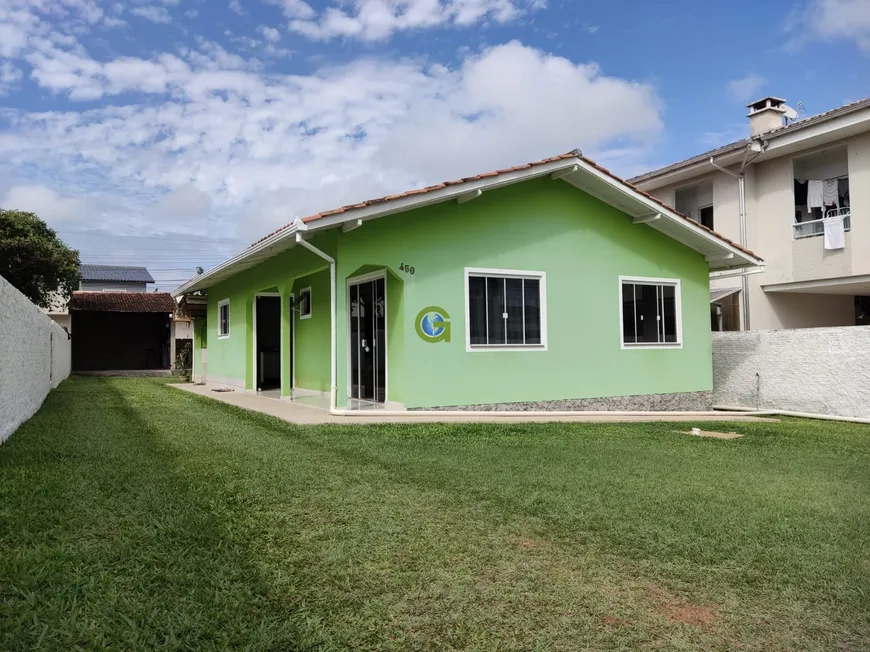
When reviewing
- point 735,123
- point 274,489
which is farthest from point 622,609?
point 735,123

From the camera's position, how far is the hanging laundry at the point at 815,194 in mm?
16703

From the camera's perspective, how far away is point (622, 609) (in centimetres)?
337

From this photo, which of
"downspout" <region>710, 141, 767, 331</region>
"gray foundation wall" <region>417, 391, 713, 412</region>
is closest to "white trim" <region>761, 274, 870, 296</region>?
"downspout" <region>710, 141, 767, 331</region>

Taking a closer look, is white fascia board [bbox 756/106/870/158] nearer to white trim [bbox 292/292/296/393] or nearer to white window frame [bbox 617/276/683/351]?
white window frame [bbox 617/276/683/351]

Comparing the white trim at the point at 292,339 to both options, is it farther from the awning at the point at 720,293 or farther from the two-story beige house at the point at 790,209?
the awning at the point at 720,293

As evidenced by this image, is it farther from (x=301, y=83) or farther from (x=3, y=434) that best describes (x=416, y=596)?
(x=301, y=83)

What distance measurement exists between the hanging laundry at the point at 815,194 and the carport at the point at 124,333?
2603 centimetres

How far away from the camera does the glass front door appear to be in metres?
12.0

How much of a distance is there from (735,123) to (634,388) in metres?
11.1

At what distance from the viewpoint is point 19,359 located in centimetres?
943

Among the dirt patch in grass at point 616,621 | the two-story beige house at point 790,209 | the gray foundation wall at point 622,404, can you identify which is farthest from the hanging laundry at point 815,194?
the dirt patch in grass at point 616,621

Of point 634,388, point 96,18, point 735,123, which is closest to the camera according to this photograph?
point 96,18

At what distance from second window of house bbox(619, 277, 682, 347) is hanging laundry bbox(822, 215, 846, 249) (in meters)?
4.82

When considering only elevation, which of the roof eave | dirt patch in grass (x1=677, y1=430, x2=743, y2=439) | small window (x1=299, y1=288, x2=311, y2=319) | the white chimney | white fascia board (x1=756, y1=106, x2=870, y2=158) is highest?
the white chimney
